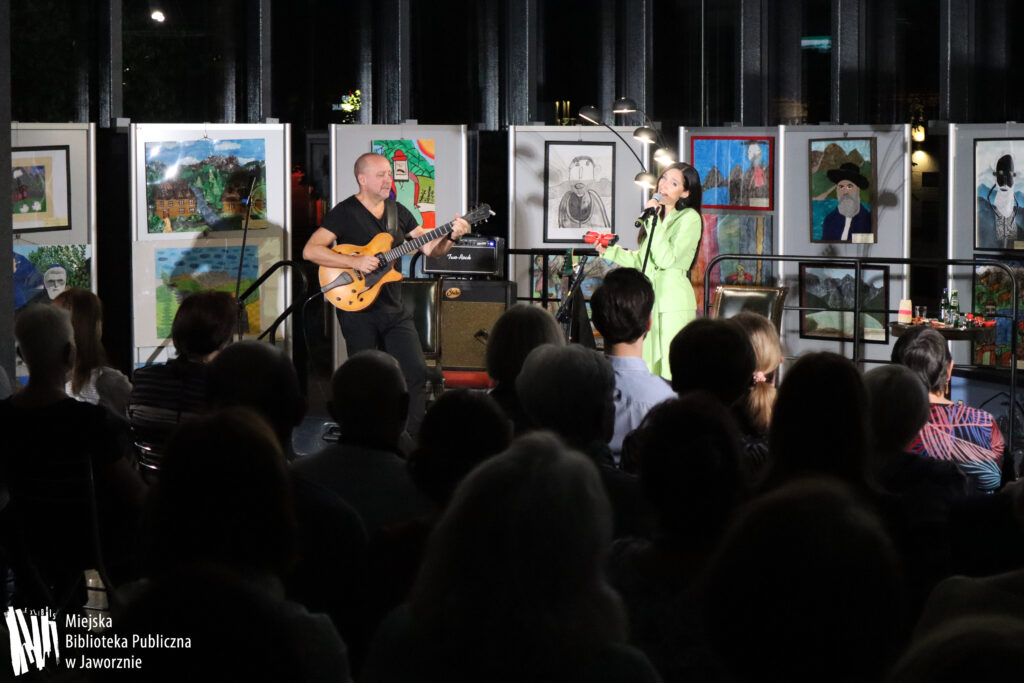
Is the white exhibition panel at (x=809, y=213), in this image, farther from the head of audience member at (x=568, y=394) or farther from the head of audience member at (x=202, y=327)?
the head of audience member at (x=568, y=394)

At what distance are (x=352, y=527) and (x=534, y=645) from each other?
3.36 feet

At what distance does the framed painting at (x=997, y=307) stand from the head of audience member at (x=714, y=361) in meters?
5.32

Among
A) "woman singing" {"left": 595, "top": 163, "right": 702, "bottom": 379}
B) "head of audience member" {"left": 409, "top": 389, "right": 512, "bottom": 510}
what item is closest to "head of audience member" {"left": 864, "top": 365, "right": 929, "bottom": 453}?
"head of audience member" {"left": 409, "top": 389, "right": 512, "bottom": 510}

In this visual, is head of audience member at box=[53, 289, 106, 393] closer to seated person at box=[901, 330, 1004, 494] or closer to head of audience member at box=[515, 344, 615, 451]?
head of audience member at box=[515, 344, 615, 451]

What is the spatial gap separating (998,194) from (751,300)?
1758mm

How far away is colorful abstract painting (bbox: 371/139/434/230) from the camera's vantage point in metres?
8.48

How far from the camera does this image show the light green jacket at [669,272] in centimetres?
687

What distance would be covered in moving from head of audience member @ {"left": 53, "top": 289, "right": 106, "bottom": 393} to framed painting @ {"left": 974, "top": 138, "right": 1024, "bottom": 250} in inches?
231

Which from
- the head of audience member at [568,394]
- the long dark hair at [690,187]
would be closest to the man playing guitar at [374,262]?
the long dark hair at [690,187]

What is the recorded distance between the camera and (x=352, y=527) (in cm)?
234

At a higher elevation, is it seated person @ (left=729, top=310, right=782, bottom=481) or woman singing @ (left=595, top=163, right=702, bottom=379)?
woman singing @ (left=595, top=163, right=702, bottom=379)

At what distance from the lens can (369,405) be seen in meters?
2.83

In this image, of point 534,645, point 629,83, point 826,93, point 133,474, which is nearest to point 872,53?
point 826,93

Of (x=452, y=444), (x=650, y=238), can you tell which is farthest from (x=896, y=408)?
(x=650, y=238)
